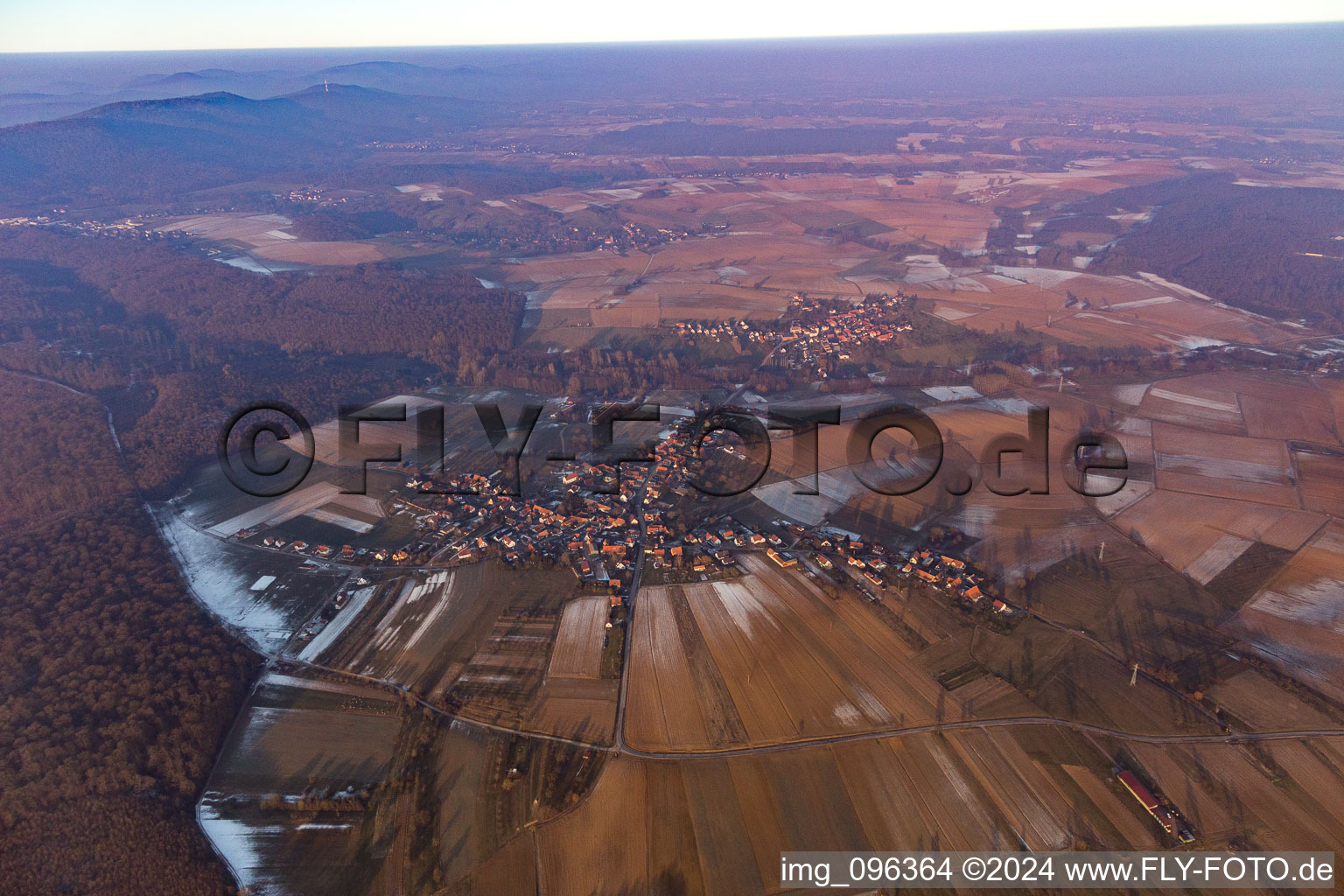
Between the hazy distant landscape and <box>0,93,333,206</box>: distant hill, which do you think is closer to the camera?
the hazy distant landscape

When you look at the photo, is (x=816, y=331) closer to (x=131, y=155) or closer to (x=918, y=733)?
(x=918, y=733)

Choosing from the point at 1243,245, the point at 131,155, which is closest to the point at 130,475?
the point at 1243,245

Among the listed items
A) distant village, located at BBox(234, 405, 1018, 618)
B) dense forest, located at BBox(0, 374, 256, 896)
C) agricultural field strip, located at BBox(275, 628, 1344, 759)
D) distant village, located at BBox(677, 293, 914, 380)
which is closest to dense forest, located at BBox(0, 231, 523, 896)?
dense forest, located at BBox(0, 374, 256, 896)

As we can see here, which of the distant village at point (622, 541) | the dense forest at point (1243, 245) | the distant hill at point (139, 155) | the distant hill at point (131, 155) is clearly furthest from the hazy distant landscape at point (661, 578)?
the distant hill at point (139, 155)

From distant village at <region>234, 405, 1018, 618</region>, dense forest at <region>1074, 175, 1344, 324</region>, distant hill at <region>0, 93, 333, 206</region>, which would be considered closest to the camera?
distant village at <region>234, 405, 1018, 618</region>

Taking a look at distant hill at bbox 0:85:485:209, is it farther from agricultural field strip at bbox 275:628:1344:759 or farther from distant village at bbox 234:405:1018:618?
agricultural field strip at bbox 275:628:1344:759
